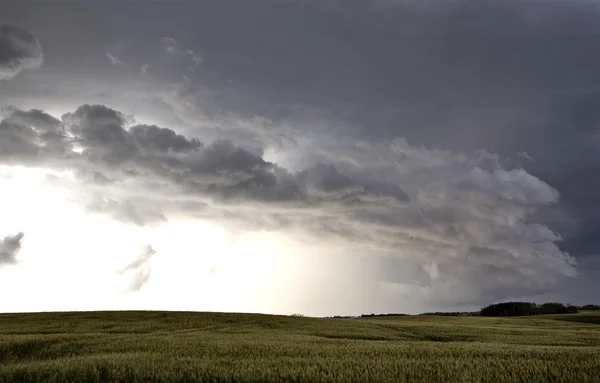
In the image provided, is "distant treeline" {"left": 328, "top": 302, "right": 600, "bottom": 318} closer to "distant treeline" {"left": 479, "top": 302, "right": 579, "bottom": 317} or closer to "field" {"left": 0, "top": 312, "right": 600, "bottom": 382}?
"distant treeline" {"left": 479, "top": 302, "right": 579, "bottom": 317}

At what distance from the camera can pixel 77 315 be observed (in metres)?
52.8

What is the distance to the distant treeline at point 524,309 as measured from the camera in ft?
433

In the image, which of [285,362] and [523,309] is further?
[523,309]

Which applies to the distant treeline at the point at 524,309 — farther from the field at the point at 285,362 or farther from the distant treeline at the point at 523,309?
the field at the point at 285,362

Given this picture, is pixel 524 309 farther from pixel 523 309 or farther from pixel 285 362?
pixel 285 362

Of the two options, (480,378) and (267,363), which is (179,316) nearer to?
(267,363)

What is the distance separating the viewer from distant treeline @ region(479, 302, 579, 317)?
131875 mm

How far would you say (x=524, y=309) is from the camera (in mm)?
133375

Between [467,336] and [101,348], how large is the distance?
29.4 meters

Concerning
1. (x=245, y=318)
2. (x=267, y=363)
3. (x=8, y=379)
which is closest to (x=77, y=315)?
(x=245, y=318)

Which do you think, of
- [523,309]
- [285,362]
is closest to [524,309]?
[523,309]

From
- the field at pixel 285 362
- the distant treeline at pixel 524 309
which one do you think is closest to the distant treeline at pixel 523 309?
the distant treeline at pixel 524 309

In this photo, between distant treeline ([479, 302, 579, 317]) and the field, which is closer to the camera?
the field

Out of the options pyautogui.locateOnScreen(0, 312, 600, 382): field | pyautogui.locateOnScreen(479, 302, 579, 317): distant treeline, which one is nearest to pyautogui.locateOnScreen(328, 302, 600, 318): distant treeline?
pyautogui.locateOnScreen(479, 302, 579, 317): distant treeline
